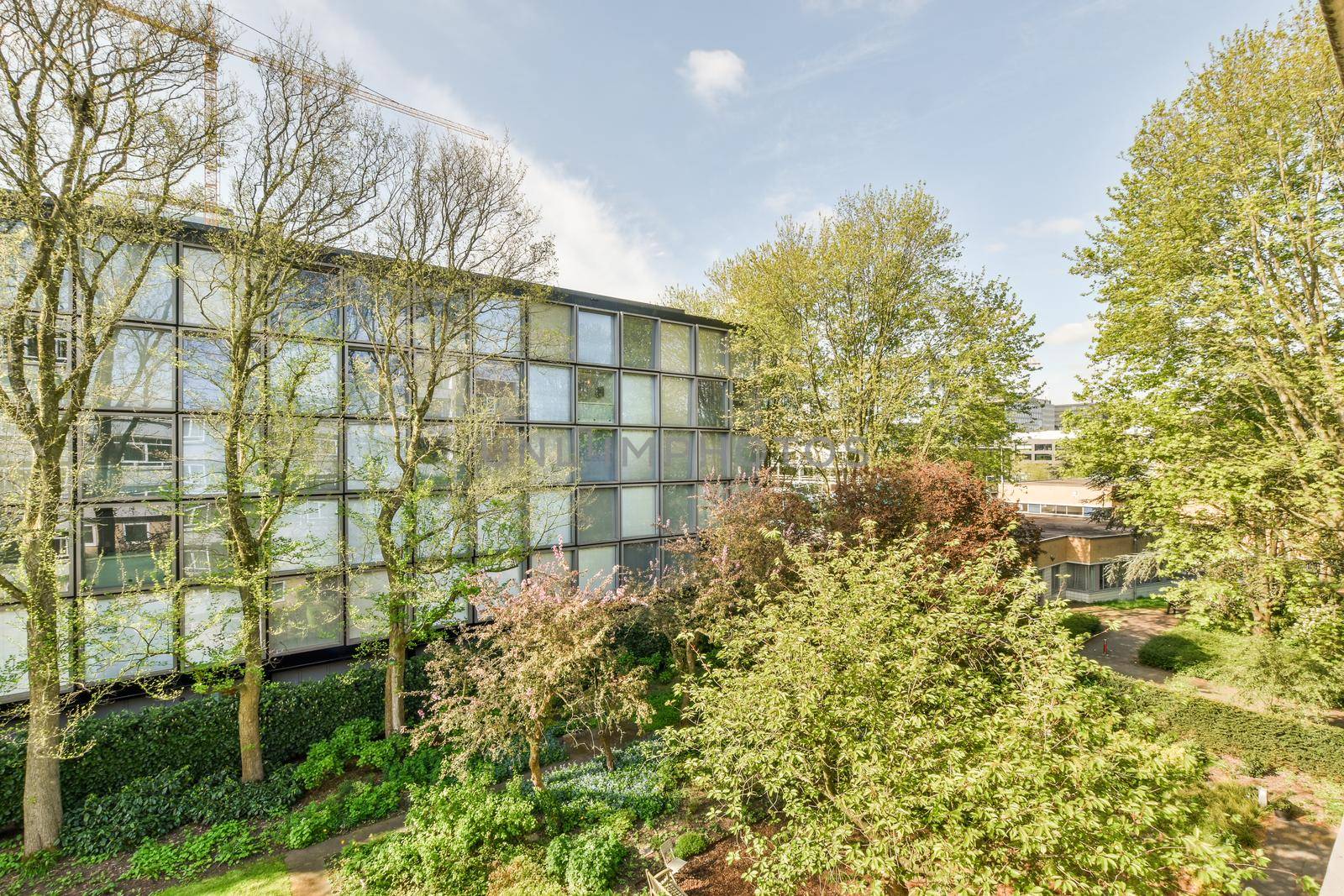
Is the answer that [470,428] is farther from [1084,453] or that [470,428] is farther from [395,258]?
[1084,453]

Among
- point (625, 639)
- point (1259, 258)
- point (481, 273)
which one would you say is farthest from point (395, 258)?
point (1259, 258)

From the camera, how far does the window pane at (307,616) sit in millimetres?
11586

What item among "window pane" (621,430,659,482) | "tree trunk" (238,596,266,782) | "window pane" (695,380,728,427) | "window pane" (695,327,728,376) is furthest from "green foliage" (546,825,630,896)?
"window pane" (695,327,728,376)

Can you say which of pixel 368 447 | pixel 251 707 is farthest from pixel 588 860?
pixel 368 447

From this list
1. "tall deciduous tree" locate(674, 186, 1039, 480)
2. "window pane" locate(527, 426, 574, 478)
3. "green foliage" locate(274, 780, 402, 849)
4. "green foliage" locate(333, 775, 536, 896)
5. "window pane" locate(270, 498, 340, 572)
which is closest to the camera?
"green foliage" locate(333, 775, 536, 896)

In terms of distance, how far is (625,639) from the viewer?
1512cm

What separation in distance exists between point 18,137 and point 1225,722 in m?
23.6

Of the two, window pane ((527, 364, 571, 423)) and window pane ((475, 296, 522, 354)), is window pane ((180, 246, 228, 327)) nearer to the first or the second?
window pane ((475, 296, 522, 354))

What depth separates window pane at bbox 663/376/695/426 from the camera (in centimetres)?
1764

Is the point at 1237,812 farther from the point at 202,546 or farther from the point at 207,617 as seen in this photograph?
the point at 202,546

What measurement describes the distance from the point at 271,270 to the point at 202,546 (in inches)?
229

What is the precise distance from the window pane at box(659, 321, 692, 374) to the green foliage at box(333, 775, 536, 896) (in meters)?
12.4

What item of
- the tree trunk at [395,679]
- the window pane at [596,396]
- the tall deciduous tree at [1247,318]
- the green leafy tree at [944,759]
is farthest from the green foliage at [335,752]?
the tall deciduous tree at [1247,318]

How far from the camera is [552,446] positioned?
15.3 metres
